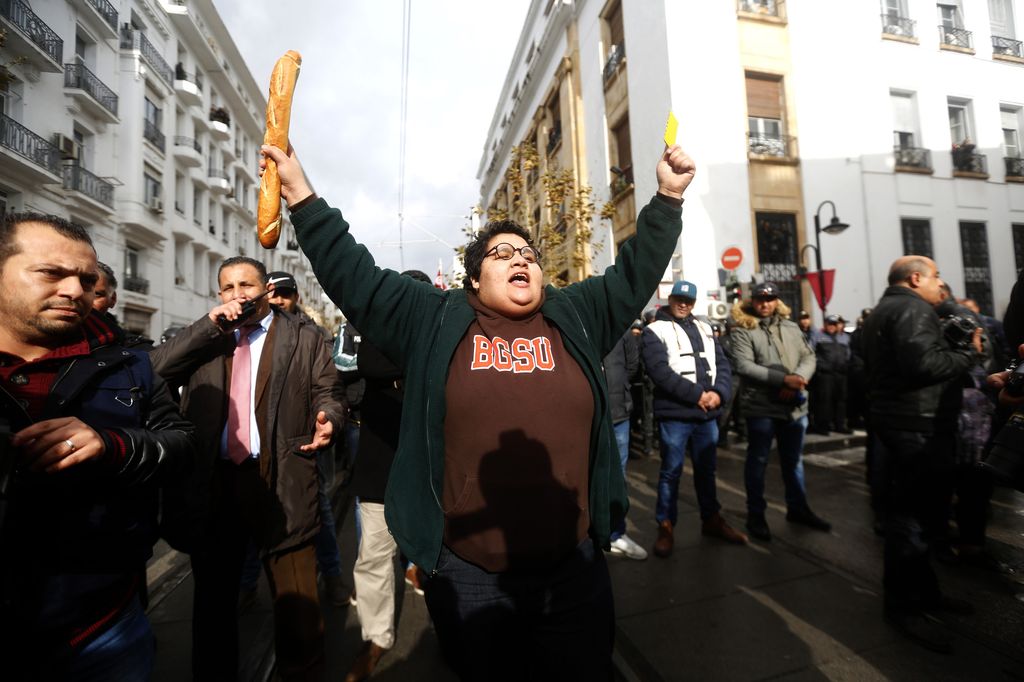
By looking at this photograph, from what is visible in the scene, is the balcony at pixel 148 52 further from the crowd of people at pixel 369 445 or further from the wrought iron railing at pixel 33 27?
the crowd of people at pixel 369 445

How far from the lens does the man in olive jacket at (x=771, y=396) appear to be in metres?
4.50

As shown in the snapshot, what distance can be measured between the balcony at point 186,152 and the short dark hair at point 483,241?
97.6 feet

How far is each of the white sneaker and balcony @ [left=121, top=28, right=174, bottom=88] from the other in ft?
91.6

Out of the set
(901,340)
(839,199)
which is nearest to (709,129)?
(839,199)

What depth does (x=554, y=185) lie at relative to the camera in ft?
36.0

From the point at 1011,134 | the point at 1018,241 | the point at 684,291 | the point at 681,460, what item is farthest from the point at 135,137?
the point at 1018,241

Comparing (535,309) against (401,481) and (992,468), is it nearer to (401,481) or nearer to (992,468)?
(401,481)

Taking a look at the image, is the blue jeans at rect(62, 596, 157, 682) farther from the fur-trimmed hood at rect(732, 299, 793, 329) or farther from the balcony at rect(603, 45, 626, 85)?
the balcony at rect(603, 45, 626, 85)

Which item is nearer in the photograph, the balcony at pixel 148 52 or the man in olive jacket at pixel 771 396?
the man in olive jacket at pixel 771 396

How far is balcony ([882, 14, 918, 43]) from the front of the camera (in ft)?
47.3

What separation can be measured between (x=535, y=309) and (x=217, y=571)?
1.96 m

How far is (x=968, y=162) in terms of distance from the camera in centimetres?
1534

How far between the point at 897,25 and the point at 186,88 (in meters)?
29.6

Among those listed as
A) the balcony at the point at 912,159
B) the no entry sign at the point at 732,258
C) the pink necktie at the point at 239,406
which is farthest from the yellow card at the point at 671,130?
the balcony at the point at 912,159
